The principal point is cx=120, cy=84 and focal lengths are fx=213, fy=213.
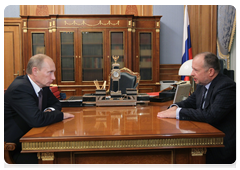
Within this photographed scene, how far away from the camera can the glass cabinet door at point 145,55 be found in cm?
521

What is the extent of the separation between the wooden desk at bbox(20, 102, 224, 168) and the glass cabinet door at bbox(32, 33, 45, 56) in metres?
4.07

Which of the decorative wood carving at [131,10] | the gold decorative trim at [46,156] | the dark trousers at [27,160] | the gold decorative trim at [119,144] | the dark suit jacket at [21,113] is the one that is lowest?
the dark trousers at [27,160]

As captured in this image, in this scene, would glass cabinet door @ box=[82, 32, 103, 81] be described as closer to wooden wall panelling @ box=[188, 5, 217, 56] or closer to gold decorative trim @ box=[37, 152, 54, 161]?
wooden wall panelling @ box=[188, 5, 217, 56]

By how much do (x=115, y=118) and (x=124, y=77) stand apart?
2154 millimetres

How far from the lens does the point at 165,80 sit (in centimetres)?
561

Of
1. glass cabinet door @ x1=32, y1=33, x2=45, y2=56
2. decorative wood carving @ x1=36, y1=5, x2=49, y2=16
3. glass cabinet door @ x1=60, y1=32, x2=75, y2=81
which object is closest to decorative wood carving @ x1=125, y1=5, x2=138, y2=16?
glass cabinet door @ x1=60, y1=32, x2=75, y2=81

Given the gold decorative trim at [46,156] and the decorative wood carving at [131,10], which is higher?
the decorative wood carving at [131,10]

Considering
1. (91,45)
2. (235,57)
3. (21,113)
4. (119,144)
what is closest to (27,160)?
(21,113)

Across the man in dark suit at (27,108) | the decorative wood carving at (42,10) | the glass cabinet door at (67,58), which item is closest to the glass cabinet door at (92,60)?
the glass cabinet door at (67,58)

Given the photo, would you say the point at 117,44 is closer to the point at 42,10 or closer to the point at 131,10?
the point at 131,10

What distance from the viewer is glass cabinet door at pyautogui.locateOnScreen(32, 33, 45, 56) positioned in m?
5.14

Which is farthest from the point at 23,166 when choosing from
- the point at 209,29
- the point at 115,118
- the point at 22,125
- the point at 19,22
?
the point at 19,22

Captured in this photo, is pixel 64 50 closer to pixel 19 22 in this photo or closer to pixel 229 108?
pixel 19 22

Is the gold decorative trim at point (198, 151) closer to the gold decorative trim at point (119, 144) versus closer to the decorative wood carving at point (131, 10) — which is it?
the gold decorative trim at point (119, 144)
